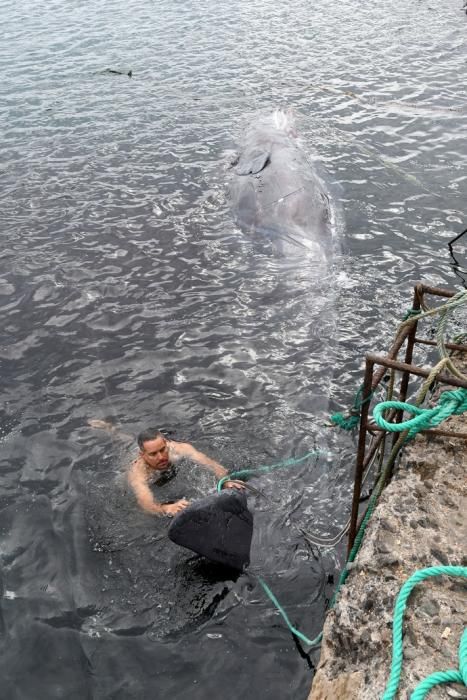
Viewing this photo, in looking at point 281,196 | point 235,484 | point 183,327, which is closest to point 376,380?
point 235,484

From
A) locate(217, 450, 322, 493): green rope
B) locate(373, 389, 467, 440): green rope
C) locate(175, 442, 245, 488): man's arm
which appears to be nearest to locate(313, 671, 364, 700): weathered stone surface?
locate(373, 389, 467, 440): green rope

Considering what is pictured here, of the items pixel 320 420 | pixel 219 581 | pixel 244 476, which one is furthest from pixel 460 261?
pixel 219 581

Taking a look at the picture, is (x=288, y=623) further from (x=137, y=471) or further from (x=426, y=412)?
(x=137, y=471)

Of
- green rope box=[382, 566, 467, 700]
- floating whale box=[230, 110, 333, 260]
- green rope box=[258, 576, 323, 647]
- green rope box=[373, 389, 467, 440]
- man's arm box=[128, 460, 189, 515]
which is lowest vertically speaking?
man's arm box=[128, 460, 189, 515]

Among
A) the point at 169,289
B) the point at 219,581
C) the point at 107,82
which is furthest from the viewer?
the point at 107,82

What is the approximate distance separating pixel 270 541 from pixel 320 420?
1.64 metres

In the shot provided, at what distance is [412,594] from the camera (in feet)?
10.3

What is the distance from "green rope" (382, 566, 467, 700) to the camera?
2.61 metres

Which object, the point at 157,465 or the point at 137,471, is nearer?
the point at 157,465

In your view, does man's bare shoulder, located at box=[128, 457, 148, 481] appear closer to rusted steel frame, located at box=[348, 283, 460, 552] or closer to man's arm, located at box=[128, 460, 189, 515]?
man's arm, located at box=[128, 460, 189, 515]

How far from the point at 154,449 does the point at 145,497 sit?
0.52 meters

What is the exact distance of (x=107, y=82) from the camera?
1683cm

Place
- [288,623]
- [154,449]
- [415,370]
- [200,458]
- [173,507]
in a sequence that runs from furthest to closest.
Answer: [200,458], [154,449], [173,507], [288,623], [415,370]

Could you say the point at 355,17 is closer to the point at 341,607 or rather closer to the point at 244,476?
the point at 244,476
